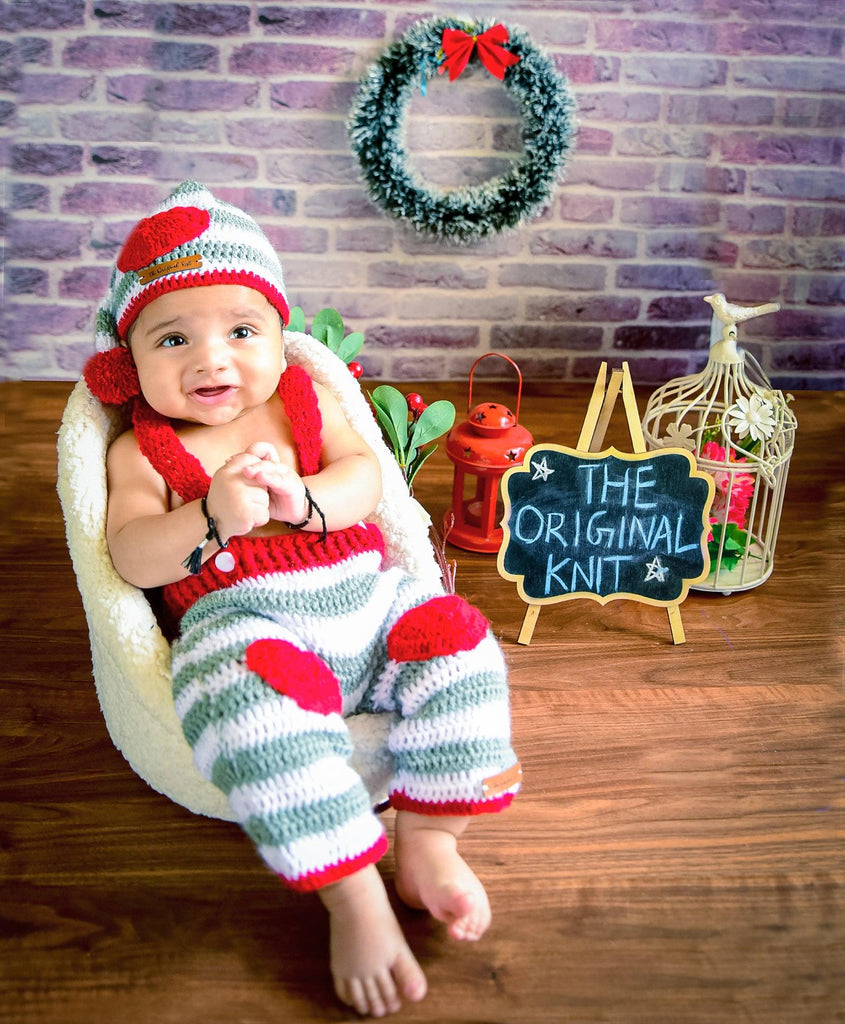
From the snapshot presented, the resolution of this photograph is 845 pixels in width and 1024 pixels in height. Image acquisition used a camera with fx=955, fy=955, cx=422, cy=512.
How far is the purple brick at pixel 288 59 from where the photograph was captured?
260 cm

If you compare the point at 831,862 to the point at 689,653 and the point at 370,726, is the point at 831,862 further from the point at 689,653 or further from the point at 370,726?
the point at 370,726

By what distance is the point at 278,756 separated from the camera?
0.94m

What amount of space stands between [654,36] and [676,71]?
0.37ft

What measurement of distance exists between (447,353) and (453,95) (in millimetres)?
736

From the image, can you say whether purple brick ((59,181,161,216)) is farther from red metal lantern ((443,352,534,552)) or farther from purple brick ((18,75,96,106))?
red metal lantern ((443,352,534,552))

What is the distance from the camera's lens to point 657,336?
3.00 metres

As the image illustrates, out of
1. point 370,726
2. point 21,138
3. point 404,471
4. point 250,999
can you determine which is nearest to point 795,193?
point 404,471

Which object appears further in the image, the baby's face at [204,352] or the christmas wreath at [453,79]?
the christmas wreath at [453,79]

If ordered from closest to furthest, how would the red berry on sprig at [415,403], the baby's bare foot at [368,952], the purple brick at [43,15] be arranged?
the baby's bare foot at [368,952] → the red berry on sprig at [415,403] → the purple brick at [43,15]

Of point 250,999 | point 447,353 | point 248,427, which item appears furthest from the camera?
point 447,353

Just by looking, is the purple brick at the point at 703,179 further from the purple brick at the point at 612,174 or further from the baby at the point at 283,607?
the baby at the point at 283,607

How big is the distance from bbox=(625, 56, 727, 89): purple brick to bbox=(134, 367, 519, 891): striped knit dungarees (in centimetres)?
196

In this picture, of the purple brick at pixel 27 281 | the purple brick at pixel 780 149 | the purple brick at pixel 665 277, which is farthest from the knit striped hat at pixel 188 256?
the purple brick at pixel 780 149

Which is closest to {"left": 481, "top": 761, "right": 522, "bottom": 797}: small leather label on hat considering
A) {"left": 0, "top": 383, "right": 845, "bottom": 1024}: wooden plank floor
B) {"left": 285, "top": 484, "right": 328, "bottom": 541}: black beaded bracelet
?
{"left": 0, "top": 383, "right": 845, "bottom": 1024}: wooden plank floor
